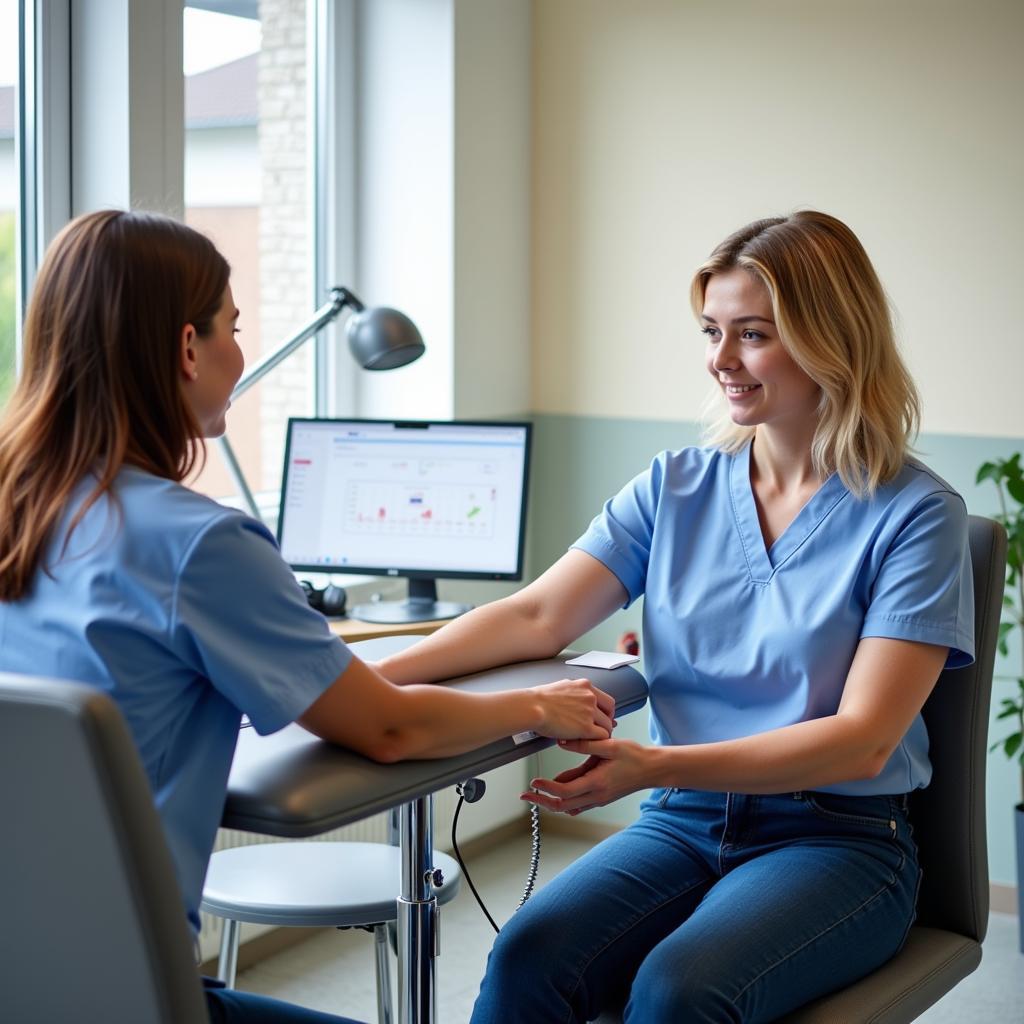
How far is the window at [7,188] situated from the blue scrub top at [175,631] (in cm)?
143

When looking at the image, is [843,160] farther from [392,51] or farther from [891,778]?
[891,778]

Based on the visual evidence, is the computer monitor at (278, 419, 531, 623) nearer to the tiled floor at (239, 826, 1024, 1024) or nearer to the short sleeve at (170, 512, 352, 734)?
the tiled floor at (239, 826, 1024, 1024)

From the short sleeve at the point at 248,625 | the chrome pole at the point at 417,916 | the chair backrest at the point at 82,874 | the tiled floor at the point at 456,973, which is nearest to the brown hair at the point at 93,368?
the short sleeve at the point at 248,625

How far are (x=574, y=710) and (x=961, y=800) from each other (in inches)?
21.0

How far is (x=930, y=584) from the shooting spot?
1.58 meters

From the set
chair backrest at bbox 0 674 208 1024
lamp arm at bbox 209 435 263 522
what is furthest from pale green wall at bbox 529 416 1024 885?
chair backrest at bbox 0 674 208 1024

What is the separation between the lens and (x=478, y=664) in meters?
1.67

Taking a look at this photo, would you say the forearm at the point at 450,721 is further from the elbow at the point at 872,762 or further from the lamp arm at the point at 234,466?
the lamp arm at the point at 234,466

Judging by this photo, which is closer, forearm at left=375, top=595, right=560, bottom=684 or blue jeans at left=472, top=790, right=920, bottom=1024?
blue jeans at left=472, top=790, right=920, bottom=1024

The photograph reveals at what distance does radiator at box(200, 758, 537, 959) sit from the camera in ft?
9.24

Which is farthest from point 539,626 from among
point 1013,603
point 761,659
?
point 1013,603

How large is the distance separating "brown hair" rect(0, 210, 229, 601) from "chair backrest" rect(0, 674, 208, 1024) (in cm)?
24

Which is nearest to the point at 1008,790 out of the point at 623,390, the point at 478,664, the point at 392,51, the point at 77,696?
the point at 623,390

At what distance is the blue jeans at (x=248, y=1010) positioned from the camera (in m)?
1.29
